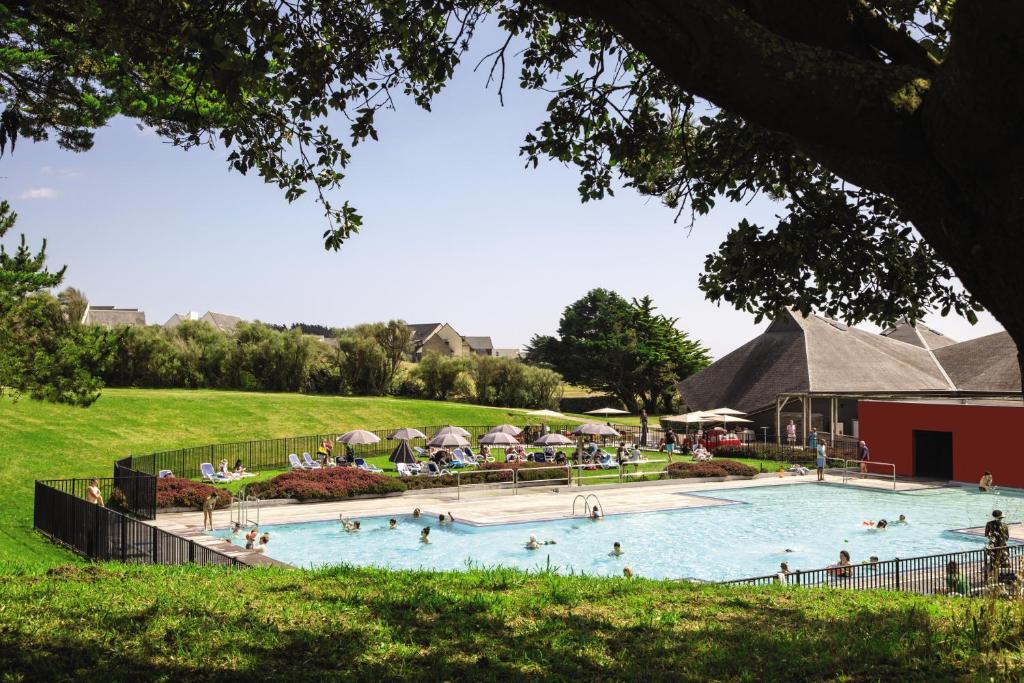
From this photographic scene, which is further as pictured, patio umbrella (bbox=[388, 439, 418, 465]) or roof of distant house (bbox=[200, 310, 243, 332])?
roof of distant house (bbox=[200, 310, 243, 332])


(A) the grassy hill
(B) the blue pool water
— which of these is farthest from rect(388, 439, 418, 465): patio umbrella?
(A) the grassy hill

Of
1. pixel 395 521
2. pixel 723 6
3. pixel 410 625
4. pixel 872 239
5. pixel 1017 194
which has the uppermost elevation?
pixel 723 6

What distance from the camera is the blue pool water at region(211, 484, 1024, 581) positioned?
20969 millimetres

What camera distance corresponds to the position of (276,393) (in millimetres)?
57500

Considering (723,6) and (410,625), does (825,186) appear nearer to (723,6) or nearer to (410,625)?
(723,6)

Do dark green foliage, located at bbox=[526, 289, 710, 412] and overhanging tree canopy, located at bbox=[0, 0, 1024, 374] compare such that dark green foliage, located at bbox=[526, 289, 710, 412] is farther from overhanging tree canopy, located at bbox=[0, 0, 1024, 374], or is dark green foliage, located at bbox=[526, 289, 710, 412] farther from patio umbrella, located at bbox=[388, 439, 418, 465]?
overhanging tree canopy, located at bbox=[0, 0, 1024, 374]

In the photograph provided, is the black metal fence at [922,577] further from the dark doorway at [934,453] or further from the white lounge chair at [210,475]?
the dark doorway at [934,453]

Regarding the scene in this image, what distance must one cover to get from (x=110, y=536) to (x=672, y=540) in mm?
14714

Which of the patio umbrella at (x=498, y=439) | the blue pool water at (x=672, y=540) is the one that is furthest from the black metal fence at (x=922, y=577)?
the patio umbrella at (x=498, y=439)

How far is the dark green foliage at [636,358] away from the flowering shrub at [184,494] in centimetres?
5508

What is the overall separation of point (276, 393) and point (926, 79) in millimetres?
56241

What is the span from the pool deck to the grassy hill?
621 centimetres

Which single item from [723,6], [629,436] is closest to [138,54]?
[723,6]

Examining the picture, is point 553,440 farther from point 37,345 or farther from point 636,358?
point 636,358
